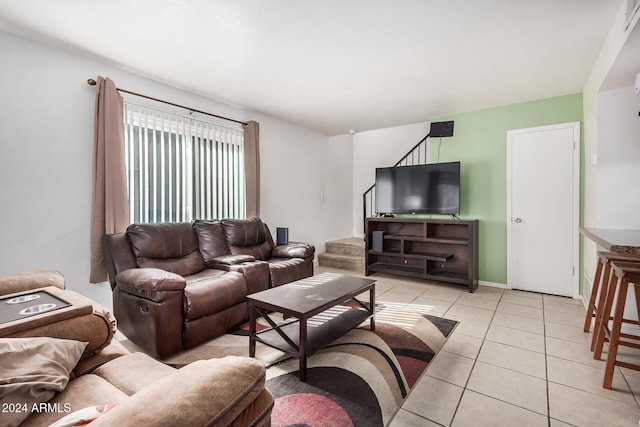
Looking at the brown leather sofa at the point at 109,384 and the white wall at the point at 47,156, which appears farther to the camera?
the white wall at the point at 47,156

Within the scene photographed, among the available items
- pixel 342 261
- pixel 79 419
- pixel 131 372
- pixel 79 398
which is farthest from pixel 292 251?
pixel 79 419

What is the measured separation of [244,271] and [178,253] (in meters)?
0.74

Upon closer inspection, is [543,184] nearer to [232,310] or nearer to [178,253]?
[232,310]

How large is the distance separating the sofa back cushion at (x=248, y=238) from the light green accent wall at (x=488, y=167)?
291 centimetres

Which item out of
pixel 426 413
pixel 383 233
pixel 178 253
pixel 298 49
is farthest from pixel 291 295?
pixel 383 233

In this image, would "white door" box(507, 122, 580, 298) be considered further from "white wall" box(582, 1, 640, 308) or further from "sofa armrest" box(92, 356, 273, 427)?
"sofa armrest" box(92, 356, 273, 427)

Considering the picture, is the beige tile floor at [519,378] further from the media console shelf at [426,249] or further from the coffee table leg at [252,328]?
the coffee table leg at [252,328]

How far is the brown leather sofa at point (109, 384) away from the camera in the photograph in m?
0.70

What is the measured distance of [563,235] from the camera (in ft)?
12.3

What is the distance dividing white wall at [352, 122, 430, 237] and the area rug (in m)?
3.87

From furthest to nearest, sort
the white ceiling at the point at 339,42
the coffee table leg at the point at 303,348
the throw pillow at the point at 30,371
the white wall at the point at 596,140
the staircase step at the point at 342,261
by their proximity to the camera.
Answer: the staircase step at the point at 342,261
the white wall at the point at 596,140
the white ceiling at the point at 339,42
the coffee table leg at the point at 303,348
the throw pillow at the point at 30,371

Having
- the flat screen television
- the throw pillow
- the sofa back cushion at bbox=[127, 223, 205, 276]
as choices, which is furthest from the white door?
the throw pillow

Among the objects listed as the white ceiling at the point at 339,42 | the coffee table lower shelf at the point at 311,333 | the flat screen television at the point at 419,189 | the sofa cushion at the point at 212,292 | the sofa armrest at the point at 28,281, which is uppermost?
the white ceiling at the point at 339,42

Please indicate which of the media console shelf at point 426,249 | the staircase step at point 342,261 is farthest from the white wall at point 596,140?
the staircase step at point 342,261
